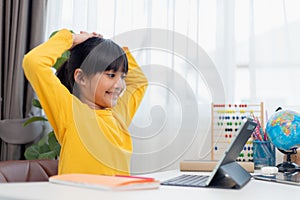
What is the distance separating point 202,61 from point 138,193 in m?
1.12

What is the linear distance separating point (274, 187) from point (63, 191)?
514mm

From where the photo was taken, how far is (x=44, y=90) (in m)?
1.34

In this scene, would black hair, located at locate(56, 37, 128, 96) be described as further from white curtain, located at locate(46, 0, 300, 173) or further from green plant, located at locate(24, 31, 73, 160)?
green plant, located at locate(24, 31, 73, 160)

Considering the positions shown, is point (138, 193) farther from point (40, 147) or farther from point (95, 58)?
point (40, 147)

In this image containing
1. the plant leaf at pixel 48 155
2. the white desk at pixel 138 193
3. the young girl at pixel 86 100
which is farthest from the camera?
the plant leaf at pixel 48 155

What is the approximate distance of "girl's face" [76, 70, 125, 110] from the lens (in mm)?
1413

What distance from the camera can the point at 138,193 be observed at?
30.9 inches

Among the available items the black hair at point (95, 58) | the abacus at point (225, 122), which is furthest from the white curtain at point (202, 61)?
the black hair at point (95, 58)

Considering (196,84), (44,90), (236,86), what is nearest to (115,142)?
(44,90)

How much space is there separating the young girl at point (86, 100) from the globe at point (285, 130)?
1.74ft

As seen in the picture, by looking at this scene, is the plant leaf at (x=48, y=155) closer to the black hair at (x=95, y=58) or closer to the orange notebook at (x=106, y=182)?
the black hair at (x=95, y=58)

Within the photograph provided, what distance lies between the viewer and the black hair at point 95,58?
4.63ft

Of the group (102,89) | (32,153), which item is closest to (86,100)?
(102,89)

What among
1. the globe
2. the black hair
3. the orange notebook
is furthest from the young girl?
the globe
